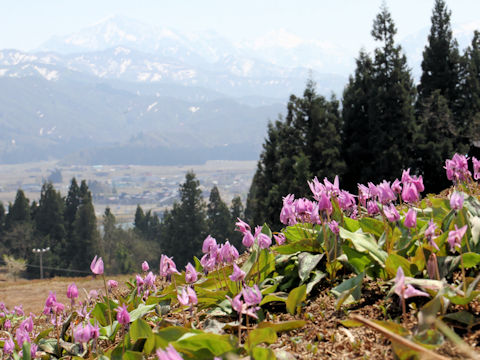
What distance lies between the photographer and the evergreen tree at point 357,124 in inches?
1278

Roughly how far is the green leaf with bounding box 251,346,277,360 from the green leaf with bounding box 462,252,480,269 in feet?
3.86

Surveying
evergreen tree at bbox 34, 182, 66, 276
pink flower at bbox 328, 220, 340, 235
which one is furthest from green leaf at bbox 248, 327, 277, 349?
evergreen tree at bbox 34, 182, 66, 276

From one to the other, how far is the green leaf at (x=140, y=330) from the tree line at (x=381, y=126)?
1018 inches

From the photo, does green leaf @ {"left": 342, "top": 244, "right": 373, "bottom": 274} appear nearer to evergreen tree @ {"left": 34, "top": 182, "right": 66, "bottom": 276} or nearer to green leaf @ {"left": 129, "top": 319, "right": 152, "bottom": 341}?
green leaf @ {"left": 129, "top": 319, "right": 152, "bottom": 341}

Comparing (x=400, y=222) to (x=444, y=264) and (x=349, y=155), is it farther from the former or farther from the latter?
(x=349, y=155)

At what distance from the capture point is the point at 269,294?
9.52 feet

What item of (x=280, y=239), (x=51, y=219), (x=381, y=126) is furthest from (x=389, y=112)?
(x=51, y=219)

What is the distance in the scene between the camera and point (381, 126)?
31750mm

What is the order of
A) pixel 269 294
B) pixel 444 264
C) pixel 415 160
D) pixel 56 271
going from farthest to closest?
1. pixel 56 271
2. pixel 415 160
3. pixel 269 294
4. pixel 444 264

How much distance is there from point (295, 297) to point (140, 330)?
0.84 meters

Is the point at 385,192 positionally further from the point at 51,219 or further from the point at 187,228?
the point at 51,219

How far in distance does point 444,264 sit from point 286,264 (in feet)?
3.39

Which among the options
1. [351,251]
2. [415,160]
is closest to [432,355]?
[351,251]

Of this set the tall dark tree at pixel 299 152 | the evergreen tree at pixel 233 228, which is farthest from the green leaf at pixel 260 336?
the evergreen tree at pixel 233 228
